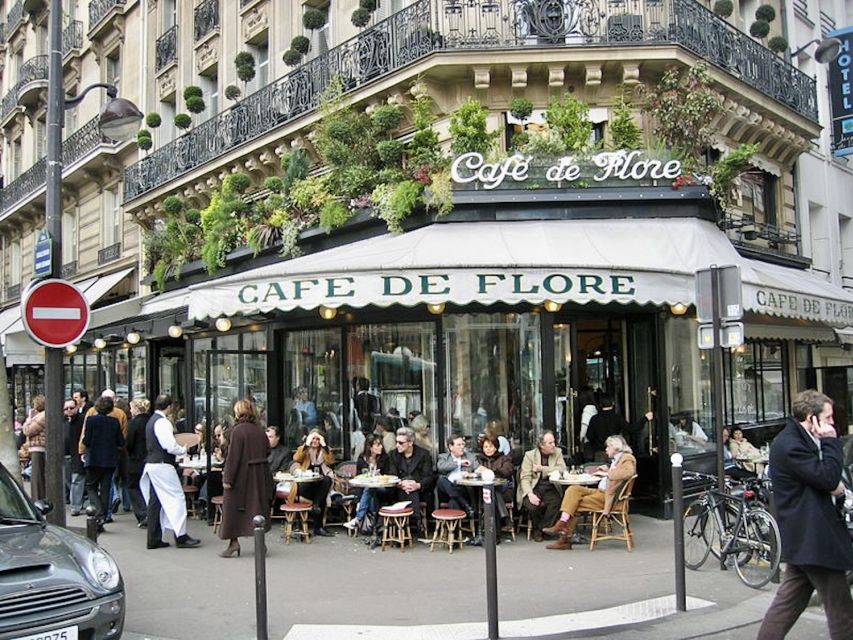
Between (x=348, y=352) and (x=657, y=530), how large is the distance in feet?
16.8

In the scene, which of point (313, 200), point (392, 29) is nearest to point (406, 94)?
point (392, 29)

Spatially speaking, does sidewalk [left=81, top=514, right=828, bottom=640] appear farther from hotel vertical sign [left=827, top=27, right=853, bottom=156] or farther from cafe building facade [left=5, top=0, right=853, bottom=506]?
hotel vertical sign [left=827, top=27, right=853, bottom=156]

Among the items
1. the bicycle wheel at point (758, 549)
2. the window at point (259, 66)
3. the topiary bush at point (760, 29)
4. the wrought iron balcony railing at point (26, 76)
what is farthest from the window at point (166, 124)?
the bicycle wheel at point (758, 549)

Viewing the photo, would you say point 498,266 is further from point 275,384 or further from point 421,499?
point 275,384

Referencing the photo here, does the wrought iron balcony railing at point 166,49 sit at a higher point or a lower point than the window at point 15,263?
higher

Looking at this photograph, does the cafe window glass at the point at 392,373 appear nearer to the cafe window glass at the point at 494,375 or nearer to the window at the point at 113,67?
the cafe window glass at the point at 494,375

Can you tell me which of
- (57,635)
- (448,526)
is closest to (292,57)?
(448,526)

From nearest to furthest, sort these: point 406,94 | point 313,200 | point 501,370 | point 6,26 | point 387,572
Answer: point 387,572 < point 501,370 < point 406,94 < point 313,200 < point 6,26

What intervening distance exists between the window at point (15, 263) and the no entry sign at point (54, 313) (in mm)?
25562

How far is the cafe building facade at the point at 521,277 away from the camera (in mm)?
10328

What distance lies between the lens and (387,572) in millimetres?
8547

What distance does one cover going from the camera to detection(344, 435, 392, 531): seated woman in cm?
1031

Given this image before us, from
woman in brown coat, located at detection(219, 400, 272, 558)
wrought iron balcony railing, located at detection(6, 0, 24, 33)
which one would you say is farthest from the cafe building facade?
wrought iron balcony railing, located at detection(6, 0, 24, 33)

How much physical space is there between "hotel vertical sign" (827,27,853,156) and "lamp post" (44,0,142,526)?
13.1 meters
